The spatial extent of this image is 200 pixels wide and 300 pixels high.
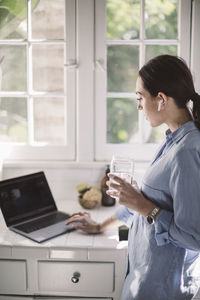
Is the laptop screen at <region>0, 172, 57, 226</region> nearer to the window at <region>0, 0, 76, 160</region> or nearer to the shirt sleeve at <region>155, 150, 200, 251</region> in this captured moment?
the window at <region>0, 0, 76, 160</region>

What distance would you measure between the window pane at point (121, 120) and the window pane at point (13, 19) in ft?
2.23

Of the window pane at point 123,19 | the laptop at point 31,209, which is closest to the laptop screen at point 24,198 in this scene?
the laptop at point 31,209

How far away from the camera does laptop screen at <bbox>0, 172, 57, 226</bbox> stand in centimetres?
188

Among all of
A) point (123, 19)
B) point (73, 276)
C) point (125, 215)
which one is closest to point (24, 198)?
point (73, 276)

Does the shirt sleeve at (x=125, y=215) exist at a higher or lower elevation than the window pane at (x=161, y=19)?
lower

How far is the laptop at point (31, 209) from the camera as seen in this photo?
183 centimetres

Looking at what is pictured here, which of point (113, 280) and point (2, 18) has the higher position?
point (2, 18)

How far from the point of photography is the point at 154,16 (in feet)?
7.38

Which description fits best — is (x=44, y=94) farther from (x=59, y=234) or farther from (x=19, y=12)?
(x=59, y=234)

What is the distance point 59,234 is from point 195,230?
0.81m

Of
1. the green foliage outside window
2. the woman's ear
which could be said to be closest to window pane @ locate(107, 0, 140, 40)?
the green foliage outside window

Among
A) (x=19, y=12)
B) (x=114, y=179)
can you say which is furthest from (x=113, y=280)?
(x=19, y=12)

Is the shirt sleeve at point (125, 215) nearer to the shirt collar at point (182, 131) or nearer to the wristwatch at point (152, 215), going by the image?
the wristwatch at point (152, 215)

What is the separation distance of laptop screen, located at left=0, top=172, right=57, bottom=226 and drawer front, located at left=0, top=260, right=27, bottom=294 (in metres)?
0.20
